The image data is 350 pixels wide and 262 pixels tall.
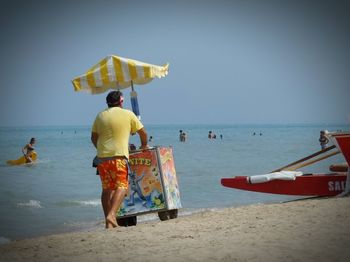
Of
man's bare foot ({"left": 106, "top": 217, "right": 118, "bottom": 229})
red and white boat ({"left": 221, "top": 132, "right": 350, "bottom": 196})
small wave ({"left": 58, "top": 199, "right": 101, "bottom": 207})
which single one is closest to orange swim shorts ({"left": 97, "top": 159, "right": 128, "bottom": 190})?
man's bare foot ({"left": 106, "top": 217, "right": 118, "bottom": 229})

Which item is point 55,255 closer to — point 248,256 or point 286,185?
point 248,256

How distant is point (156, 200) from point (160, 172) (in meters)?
0.38

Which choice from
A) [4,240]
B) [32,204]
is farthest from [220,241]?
[32,204]

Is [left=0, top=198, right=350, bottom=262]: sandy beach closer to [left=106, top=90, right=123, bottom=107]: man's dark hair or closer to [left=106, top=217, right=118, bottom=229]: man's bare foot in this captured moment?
[left=106, top=217, right=118, bottom=229]: man's bare foot

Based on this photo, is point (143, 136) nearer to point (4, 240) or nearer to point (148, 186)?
point (148, 186)

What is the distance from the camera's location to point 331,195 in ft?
24.0

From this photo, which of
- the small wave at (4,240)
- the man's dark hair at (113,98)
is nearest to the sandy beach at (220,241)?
the man's dark hair at (113,98)

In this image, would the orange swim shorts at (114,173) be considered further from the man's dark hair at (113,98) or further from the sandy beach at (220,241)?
the man's dark hair at (113,98)

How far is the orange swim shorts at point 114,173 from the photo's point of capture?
543 centimetres

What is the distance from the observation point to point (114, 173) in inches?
214

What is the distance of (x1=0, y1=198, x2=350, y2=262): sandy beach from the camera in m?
3.84

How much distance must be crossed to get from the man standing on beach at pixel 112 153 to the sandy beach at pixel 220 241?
44 centimetres

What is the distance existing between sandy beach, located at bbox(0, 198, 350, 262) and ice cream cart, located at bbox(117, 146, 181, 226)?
670mm

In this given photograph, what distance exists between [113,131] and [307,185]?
3.58m
